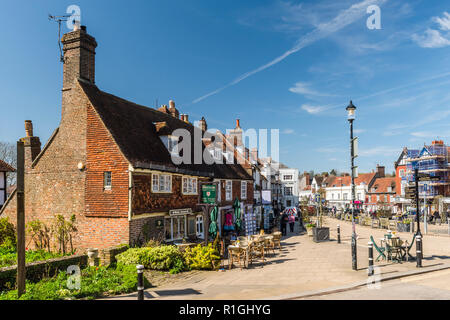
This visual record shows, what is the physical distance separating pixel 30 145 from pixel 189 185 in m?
9.80

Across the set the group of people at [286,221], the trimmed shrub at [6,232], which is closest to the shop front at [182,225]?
the group of people at [286,221]

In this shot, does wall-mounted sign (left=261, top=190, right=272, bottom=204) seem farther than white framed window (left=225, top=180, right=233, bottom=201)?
Yes

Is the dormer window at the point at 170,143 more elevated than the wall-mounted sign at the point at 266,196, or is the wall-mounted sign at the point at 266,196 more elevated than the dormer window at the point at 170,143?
the dormer window at the point at 170,143

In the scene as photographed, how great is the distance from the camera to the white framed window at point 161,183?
17.1 meters

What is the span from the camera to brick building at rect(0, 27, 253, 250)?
15.7 metres

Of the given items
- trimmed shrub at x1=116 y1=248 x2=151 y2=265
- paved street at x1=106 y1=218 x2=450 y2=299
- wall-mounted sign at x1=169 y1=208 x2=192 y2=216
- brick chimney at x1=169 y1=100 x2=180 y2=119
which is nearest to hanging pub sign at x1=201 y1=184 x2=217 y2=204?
wall-mounted sign at x1=169 y1=208 x2=192 y2=216

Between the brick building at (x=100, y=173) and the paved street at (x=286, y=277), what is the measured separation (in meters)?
3.79

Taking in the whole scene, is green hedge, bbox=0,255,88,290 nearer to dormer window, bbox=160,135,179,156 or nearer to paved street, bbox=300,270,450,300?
dormer window, bbox=160,135,179,156

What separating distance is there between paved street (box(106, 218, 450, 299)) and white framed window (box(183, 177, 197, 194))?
6926 mm

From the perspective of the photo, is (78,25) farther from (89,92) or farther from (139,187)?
(139,187)

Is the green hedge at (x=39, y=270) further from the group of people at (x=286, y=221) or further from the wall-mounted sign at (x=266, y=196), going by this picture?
the wall-mounted sign at (x=266, y=196)

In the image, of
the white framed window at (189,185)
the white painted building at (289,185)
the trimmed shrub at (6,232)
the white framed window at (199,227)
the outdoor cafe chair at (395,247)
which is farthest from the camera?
the white painted building at (289,185)

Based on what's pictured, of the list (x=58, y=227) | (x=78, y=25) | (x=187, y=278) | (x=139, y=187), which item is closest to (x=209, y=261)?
(x=187, y=278)

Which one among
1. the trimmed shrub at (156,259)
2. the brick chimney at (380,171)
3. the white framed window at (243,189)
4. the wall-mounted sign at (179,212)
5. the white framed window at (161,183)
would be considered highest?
the brick chimney at (380,171)
